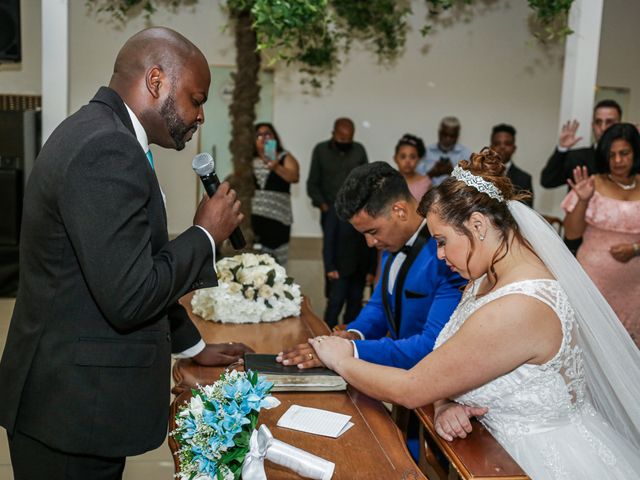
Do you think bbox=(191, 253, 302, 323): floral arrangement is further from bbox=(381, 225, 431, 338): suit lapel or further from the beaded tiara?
the beaded tiara

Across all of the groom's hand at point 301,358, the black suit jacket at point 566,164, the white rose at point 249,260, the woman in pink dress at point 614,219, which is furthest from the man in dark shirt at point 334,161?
the groom's hand at point 301,358

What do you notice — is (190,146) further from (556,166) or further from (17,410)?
(17,410)

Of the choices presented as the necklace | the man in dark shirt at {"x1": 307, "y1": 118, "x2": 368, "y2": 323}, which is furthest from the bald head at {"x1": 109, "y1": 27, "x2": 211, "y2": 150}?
the man in dark shirt at {"x1": 307, "y1": 118, "x2": 368, "y2": 323}

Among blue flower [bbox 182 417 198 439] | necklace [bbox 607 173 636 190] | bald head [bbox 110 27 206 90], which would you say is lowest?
blue flower [bbox 182 417 198 439]

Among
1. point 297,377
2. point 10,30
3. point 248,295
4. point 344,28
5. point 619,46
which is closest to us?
point 297,377

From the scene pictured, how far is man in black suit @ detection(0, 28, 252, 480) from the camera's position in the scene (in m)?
Answer: 1.51

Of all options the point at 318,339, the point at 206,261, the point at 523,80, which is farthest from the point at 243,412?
the point at 523,80

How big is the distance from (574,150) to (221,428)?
4214mm

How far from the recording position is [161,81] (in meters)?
1.69

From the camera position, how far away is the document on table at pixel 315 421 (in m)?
1.93

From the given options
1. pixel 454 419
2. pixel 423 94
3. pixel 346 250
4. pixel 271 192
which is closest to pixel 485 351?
pixel 454 419

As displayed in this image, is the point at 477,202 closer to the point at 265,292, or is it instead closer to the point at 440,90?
the point at 265,292

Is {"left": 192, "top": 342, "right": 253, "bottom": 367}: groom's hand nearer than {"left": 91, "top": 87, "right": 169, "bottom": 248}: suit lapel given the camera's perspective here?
No

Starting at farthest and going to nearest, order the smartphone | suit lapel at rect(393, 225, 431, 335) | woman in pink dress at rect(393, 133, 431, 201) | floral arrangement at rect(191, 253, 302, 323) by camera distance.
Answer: the smartphone < woman in pink dress at rect(393, 133, 431, 201) < floral arrangement at rect(191, 253, 302, 323) < suit lapel at rect(393, 225, 431, 335)
